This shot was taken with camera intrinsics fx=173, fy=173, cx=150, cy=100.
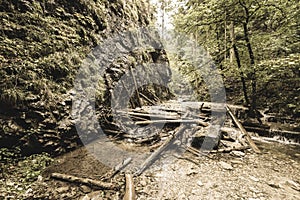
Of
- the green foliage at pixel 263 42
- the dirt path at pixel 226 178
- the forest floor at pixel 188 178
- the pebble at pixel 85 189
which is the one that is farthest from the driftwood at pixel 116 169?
the green foliage at pixel 263 42

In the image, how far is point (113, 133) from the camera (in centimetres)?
646

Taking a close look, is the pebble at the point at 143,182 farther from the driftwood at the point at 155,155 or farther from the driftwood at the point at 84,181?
the driftwood at the point at 84,181

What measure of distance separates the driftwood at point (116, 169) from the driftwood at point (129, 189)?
0.33 m

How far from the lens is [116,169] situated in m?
4.32

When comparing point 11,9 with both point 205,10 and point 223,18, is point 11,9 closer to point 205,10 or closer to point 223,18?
point 205,10

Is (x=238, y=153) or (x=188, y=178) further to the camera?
(x=238, y=153)

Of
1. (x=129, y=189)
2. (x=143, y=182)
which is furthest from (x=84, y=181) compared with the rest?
(x=143, y=182)

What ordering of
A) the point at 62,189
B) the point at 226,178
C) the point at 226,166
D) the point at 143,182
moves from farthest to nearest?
the point at 226,166 → the point at 226,178 → the point at 143,182 → the point at 62,189

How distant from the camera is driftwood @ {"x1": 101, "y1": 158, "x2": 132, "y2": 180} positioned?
4.00 meters

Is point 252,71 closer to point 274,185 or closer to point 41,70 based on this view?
point 274,185

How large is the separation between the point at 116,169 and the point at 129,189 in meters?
0.88

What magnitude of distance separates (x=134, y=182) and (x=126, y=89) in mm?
5339

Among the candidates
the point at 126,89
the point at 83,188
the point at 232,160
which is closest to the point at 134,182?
the point at 83,188

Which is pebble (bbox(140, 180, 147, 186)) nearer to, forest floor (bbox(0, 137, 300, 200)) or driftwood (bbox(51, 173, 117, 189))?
forest floor (bbox(0, 137, 300, 200))
